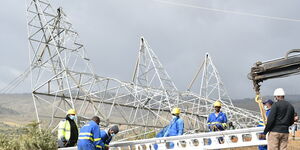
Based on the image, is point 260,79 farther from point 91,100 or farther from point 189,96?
point 189,96

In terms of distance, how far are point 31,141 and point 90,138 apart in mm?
4617

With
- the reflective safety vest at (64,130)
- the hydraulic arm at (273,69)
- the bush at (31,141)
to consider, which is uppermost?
the hydraulic arm at (273,69)

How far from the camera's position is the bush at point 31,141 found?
11.1 meters

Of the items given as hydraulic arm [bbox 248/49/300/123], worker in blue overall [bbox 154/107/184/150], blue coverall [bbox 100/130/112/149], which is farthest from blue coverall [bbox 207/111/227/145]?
blue coverall [bbox 100/130/112/149]

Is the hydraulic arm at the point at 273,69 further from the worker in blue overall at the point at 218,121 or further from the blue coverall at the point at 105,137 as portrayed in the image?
the blue coverall at the point at 105,137

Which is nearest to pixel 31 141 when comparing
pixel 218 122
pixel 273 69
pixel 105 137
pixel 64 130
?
pixel 64 130

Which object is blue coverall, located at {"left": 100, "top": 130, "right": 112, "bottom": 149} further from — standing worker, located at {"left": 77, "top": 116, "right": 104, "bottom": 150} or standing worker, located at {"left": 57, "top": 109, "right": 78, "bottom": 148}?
standing worker, located at {"left": 57, "top": 109, "right": 78, "bottom": 148}

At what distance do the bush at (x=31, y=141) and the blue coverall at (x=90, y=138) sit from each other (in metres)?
4.29

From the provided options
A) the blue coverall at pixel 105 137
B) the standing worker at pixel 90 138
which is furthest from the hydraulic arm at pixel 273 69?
the standing worker at pixel 90 138

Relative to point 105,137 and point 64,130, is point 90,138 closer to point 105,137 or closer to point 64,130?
point 105,137

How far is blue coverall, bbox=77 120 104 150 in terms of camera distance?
7391 millimetres

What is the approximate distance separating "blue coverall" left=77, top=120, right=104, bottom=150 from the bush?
429cm

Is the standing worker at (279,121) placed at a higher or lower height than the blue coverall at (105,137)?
higher

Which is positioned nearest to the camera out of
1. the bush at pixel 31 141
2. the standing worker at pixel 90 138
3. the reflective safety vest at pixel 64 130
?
the standing worker at pixel 90 138
